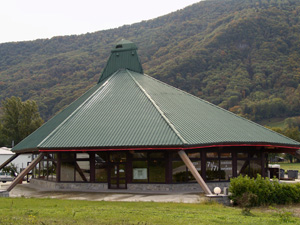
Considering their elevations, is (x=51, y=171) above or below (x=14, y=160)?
below

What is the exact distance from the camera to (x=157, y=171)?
26609 millimetres

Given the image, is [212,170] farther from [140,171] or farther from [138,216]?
[138,216]

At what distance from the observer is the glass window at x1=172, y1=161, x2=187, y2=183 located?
87.0ft

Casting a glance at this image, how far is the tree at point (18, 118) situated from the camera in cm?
7744

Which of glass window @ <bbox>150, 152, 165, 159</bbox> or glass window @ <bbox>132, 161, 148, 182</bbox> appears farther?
glass window @ <bbox>132, 161, 148, 182</bbox>

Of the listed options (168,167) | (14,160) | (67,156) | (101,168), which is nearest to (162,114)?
(168,167)

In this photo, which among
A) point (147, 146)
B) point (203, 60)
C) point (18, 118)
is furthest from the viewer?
point (203, 60)

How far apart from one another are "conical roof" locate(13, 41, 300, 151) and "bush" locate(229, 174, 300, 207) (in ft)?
15.0

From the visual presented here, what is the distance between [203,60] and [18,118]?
62936mm

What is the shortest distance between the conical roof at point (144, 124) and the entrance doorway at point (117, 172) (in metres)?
→ 2.07

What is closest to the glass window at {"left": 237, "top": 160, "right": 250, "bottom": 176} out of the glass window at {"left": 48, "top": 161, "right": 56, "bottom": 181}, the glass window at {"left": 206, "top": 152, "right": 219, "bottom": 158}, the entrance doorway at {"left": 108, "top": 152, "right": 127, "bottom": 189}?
the glass window at {"left": 206, "top": 152, "right": 219, "bottom": 158}

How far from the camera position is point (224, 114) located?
33875 mm

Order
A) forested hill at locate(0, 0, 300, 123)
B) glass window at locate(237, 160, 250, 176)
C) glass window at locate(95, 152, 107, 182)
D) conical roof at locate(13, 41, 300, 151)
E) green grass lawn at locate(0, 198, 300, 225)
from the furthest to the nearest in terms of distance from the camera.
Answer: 1. forested hill at locate(0, 0, 300, 123)
2. glass window at locate(237, 160, 250, 176)
3. glass window at locate(95, 152, 107, 182)
4. conical roof at locate(13, 41, 300, 151)
5. green grass lawn at locate(0, 198, 300, 225)

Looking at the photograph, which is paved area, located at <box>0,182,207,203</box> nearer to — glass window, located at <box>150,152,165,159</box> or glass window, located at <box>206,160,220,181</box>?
glass window, located at <box>150,152,165,159</box>
